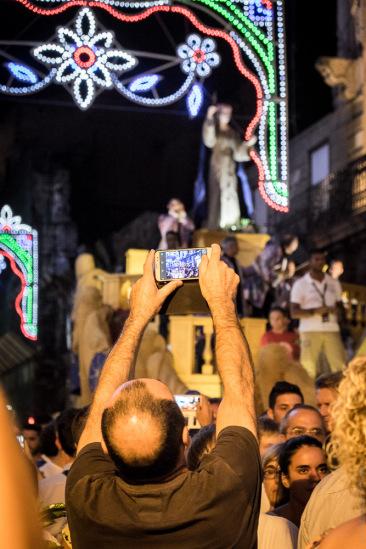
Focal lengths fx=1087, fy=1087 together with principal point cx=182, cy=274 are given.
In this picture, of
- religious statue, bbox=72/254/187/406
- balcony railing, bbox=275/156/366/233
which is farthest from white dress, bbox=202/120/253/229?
balcony railing, bbox=275/156/366/233

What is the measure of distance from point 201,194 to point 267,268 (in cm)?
312

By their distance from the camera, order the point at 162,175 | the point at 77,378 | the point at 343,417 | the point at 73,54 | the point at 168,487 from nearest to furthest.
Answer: the point at 343,417, the point at 168,487, the point at 73,54, the point at 77,378, the point at 162,175

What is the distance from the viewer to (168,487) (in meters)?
3.09

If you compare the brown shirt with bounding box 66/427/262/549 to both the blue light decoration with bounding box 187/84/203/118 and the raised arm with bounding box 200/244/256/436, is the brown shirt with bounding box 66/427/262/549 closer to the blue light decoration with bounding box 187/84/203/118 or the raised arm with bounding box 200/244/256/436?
the raised arm with bounding box 200/244/256/436

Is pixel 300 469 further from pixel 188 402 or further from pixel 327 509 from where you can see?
pixel 188 402

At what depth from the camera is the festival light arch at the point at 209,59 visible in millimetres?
10641

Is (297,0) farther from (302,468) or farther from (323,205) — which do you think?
(302,468)

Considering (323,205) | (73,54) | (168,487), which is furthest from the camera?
(323,205)

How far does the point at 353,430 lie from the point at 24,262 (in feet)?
31.5

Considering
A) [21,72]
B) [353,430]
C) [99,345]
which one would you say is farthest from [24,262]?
[353,430]

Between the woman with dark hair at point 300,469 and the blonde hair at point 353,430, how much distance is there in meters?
2.50

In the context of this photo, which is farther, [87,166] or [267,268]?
[87,166]

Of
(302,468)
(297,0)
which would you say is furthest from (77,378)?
(297,0)

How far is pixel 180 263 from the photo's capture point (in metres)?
3.66
